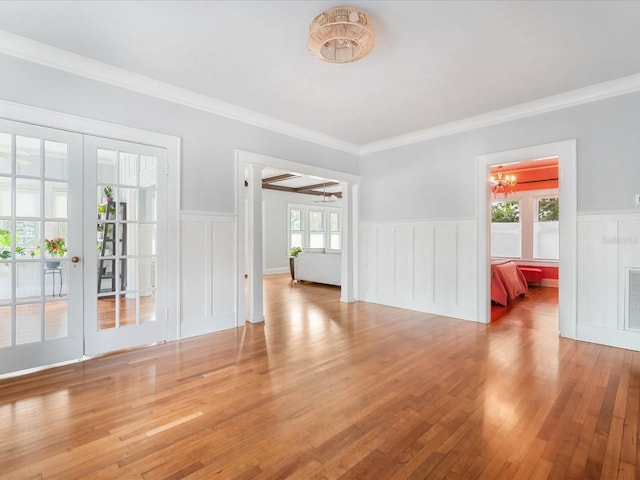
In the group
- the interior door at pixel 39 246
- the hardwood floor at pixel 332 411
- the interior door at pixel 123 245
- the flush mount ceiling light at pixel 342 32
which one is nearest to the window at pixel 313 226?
the interior door at pixel 123 245

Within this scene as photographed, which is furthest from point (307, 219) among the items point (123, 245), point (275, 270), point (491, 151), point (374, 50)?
point (374, 50)

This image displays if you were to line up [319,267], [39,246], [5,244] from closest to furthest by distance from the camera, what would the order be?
[5,244]
[39,246]
[319,267]

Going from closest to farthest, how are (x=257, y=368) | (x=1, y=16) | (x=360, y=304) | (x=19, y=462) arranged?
(x=19, y=462), (x=1, y=16), (x=257, y=368), (x=360, y=304)

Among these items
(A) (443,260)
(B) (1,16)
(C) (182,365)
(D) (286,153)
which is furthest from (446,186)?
A: (B) (1,16)

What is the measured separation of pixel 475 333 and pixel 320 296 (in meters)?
2.97

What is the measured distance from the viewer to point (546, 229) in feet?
24.7

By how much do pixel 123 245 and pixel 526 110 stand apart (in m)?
4.74

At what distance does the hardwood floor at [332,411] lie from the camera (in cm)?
161

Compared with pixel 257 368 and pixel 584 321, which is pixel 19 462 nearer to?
pixel 257 368

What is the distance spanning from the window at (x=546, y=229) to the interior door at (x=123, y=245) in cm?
798

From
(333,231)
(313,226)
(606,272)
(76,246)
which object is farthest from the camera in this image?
(333,231)

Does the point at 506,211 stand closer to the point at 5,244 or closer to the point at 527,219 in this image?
the point at 527,219

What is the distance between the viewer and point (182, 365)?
287cm

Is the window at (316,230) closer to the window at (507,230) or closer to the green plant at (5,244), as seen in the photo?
the window at (507,230)
